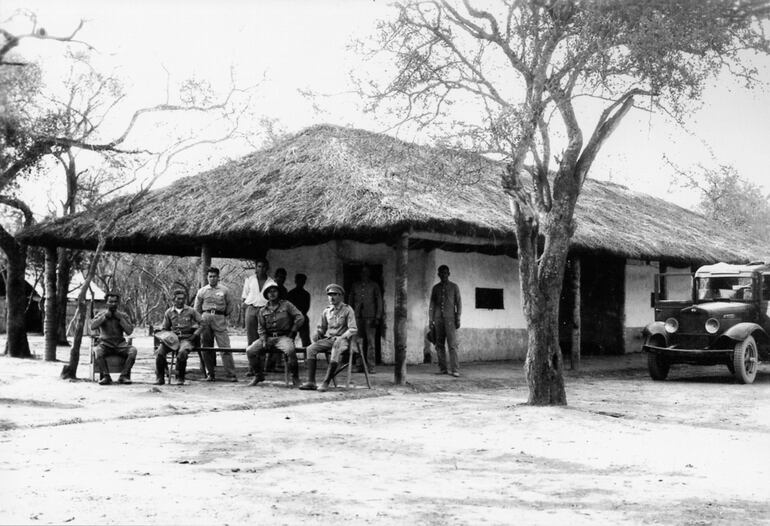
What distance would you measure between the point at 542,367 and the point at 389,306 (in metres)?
5.90

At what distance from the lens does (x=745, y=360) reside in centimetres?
1345

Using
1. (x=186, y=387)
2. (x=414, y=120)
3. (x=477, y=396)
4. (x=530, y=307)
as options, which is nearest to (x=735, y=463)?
(x=530, y=307)

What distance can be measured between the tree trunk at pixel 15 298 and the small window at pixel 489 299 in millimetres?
9347

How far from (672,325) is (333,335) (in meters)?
5.57

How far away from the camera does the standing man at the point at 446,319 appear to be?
13570mm

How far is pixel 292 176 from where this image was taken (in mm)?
14750

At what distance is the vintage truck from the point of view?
13250mm

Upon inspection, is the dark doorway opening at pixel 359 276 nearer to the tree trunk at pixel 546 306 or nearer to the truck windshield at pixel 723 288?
the truck windshield at pixel 723 288

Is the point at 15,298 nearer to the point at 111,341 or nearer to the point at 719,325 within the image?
the point at 111,341

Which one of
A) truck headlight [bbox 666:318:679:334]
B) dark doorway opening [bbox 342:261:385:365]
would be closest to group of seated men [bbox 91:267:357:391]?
dark doorway opening [bbox 342:261:385:365]

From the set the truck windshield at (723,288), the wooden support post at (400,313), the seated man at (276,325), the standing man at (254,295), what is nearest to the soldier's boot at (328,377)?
the seated man at (276,325)

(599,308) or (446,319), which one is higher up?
(599,308)

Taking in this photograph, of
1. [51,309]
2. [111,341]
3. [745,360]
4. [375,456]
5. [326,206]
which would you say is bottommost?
[375,456]

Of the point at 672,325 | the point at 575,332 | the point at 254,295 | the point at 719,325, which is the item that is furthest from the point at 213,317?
the point at 719,325
